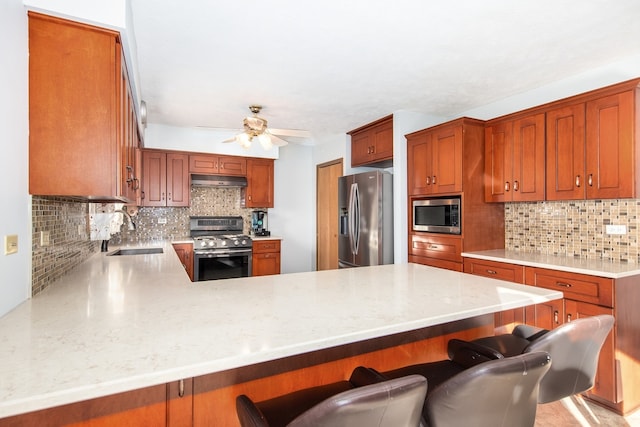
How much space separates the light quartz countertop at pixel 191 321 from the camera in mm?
740

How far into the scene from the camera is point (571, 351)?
1.20 meters

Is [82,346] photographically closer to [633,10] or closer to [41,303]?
[41,303]

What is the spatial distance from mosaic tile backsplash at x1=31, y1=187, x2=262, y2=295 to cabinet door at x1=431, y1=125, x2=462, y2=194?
3093 millimetres

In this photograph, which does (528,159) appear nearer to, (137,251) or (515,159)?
(515,159)

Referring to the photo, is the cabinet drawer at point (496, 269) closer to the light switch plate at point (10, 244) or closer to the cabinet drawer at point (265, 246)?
the cabinet drawer at point (265, 246)

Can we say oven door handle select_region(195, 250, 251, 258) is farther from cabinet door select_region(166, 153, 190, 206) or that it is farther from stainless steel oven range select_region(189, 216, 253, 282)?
cabinet door select_region(166, 153, 190, 206)

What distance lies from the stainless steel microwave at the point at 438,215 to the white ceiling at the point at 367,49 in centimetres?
108

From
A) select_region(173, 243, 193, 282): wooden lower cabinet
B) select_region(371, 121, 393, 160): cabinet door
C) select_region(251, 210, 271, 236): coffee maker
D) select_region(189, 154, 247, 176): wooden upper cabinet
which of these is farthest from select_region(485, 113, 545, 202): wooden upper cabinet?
select_region(173, 243, 193, 282): wooden lower cabinet

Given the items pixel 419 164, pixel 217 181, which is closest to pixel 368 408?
pixel 419 164

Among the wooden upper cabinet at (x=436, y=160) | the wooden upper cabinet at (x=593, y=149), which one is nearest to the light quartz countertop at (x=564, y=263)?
the wooden upper cabinet at (x=593, y=149)

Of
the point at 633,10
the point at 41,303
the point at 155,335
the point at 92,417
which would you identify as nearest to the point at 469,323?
the point at 155,335

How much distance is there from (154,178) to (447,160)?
373 centimetres

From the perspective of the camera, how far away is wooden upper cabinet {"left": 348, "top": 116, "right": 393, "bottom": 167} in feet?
13.2

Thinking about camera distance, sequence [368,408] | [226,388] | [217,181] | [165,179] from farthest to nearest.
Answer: [217,181]
[165,179]
[226,388]
[368,408]
